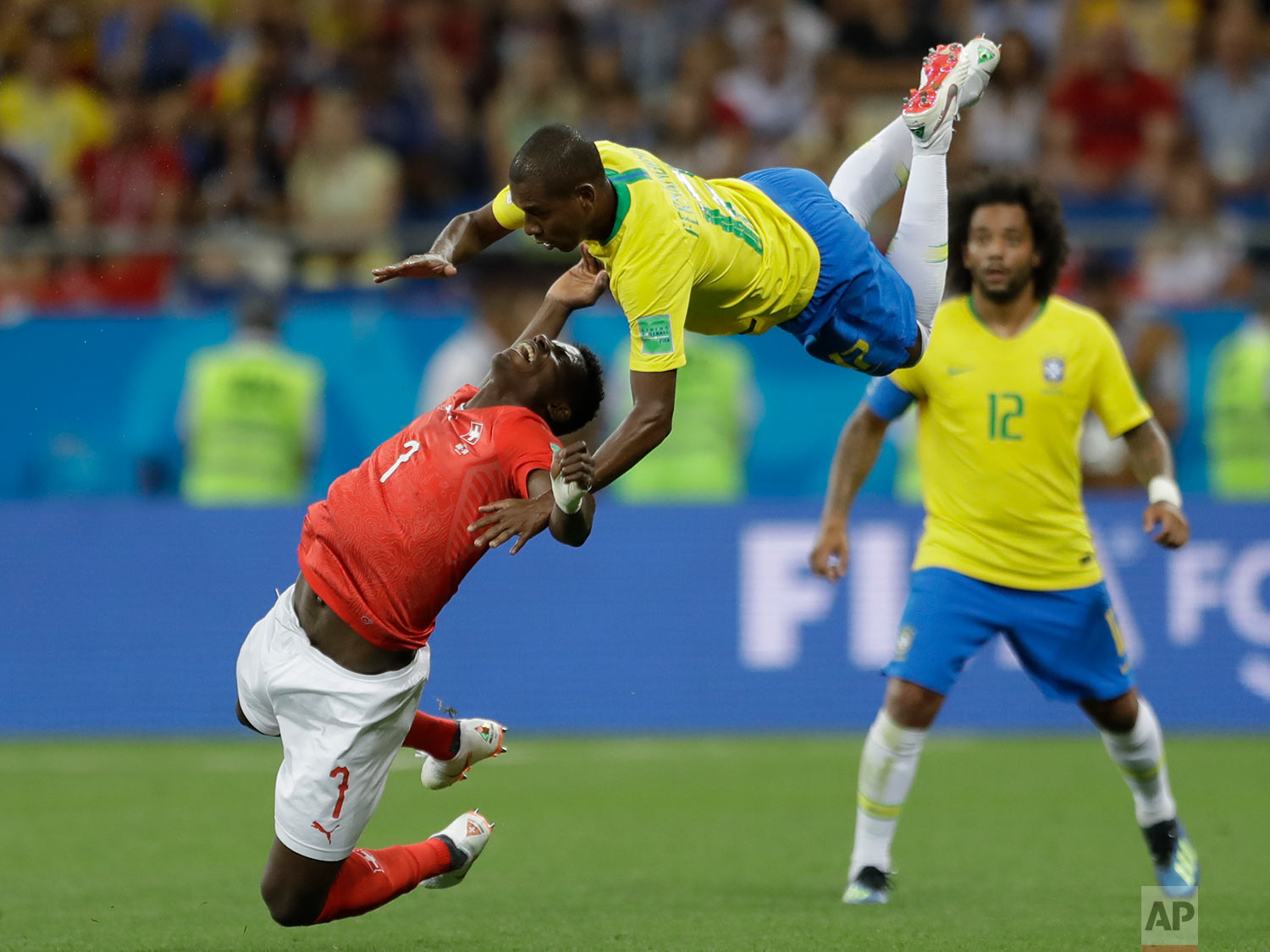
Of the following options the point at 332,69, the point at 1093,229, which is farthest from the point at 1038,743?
the point at 332,69

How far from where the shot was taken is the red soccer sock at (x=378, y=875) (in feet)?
19.1

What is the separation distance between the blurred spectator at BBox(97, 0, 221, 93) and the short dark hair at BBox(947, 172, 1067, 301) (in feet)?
31.1

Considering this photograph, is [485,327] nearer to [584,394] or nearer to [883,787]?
[883,787]

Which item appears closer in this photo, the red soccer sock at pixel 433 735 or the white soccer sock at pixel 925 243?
the red soccer sock at pixel 433 735

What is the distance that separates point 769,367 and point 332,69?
4970mm

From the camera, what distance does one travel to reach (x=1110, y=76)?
14992 millimetres

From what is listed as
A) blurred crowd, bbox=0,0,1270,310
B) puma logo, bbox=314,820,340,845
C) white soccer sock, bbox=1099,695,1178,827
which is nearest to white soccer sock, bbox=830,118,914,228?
white soccer sock, bbox=1099,695,1178,827

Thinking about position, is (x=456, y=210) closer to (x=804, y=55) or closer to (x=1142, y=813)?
(x=804, y=55)

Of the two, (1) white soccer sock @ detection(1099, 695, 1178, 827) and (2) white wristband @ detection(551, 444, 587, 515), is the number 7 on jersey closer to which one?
(2) white wristband @ detection(551, 444, 587, 515)

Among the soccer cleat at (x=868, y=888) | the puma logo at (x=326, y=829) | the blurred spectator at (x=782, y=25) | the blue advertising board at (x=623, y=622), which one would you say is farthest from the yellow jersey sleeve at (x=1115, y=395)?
the blurred spectator at (x=782, y=25)

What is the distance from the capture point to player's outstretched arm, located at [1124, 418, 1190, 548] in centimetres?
675

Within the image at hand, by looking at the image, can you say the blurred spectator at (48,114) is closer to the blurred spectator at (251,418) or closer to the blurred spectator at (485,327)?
the blurred spectator at (251,418)

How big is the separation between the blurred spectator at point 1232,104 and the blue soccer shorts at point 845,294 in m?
9.30

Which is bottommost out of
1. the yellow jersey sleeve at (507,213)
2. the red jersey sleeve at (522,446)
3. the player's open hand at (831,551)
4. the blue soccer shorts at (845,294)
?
the player's open hand at (831,551)
